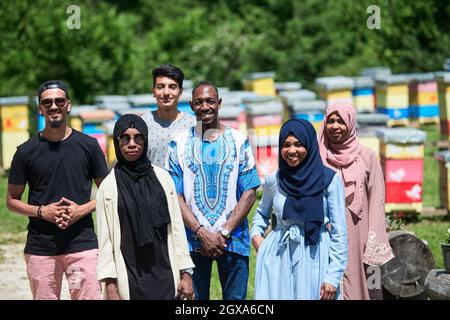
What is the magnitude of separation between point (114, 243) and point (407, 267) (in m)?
3.71

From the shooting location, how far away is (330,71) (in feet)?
97.6

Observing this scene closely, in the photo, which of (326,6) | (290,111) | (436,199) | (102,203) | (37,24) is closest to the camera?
(102,203)

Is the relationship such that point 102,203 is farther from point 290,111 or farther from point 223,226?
point 290,111

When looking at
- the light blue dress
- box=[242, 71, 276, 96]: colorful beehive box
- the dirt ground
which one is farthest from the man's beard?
box=[242, 71, 276, 96]: colorful beehive box

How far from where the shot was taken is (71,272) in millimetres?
6840

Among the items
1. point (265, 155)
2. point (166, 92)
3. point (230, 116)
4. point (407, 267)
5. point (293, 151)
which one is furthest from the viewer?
point (230, 116)

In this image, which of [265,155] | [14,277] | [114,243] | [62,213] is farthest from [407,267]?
[265,155]

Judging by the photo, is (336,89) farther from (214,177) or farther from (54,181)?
(54,181)

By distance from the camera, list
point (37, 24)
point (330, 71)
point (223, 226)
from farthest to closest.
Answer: point (330, 71) < point (37, 24) < point (223, 226)

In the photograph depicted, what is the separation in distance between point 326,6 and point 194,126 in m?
25.6

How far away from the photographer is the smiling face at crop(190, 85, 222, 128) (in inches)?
279

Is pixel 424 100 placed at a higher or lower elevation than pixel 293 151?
higher
